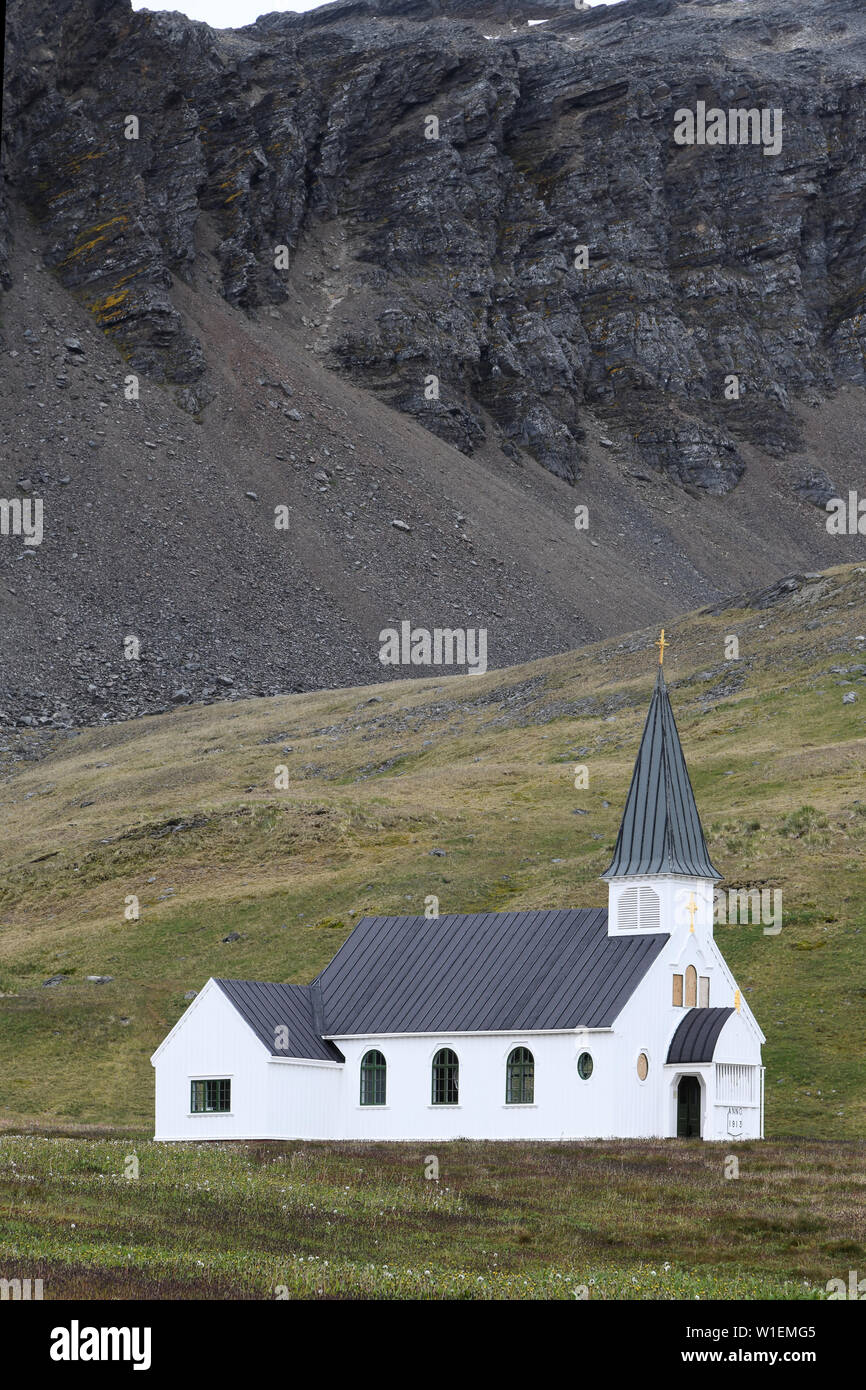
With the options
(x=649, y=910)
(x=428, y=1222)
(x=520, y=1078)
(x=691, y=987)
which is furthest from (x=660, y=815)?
(x=428, y=1222)

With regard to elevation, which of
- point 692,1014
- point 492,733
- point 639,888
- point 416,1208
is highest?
point 492,733

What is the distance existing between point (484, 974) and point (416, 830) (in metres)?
31.2

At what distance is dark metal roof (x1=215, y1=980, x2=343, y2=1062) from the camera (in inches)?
1885

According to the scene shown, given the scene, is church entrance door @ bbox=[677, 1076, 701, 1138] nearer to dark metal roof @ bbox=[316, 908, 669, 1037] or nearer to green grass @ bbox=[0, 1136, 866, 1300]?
dark metal roof @ bbox=[316, 908, 669, 1037]

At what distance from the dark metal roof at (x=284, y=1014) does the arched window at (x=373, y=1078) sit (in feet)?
2.73

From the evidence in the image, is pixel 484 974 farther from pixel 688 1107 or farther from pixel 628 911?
pixel 688 1107

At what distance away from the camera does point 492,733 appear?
10344cm

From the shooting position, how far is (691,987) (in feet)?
161

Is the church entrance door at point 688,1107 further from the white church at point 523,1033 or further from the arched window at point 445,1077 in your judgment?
the arched window at point 445,1077
